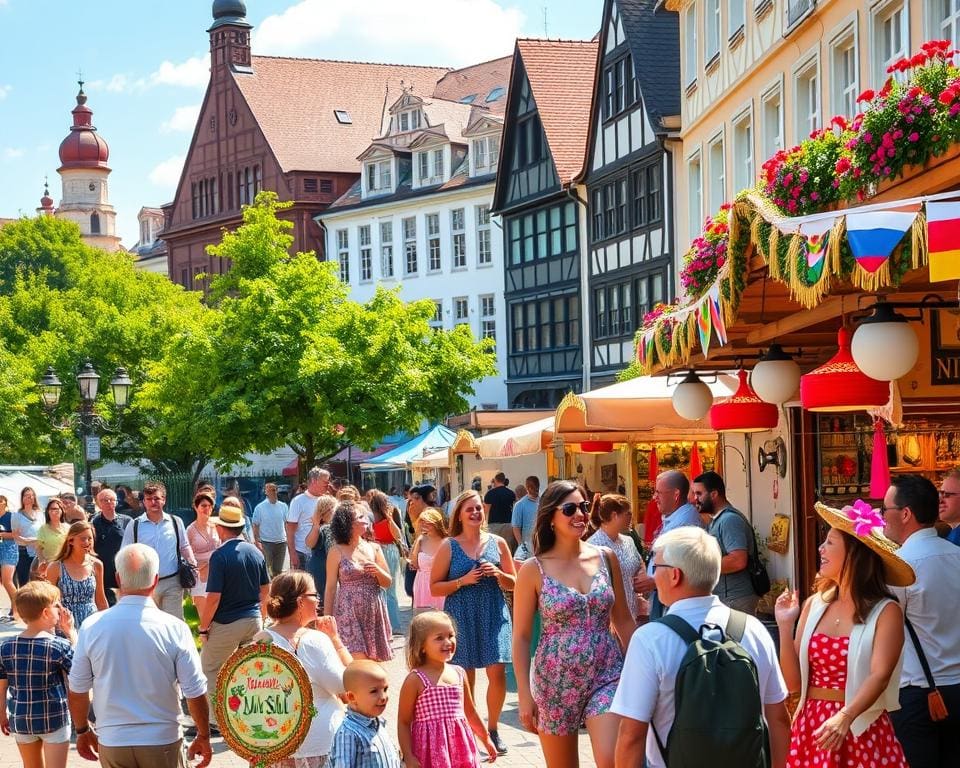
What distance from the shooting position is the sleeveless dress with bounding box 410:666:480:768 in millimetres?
7102

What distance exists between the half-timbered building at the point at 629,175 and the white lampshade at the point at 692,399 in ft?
76.1

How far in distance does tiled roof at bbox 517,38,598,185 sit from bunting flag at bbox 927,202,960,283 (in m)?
39.3

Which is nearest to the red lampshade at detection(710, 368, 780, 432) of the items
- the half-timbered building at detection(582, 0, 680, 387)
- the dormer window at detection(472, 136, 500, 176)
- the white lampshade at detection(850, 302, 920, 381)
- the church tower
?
the white lampshade at detection(850, 302, 920, 381)

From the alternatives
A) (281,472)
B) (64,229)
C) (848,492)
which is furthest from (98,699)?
(64,229)

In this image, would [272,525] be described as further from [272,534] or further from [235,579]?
[235,579]

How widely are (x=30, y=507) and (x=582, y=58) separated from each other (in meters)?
30.9

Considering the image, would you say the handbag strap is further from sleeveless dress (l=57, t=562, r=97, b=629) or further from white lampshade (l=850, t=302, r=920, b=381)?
sleeveless dress (l=57, t=562, r=97, b=629)

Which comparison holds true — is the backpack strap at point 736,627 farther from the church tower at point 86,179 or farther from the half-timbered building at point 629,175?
the church tower at point 86,179

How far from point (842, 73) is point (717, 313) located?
1068 cm

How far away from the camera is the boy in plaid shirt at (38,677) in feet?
27.2

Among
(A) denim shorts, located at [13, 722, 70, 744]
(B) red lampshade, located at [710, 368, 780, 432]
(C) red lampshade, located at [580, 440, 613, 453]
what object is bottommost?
(A) denim shorts, located at [13, 722, 70, 744]

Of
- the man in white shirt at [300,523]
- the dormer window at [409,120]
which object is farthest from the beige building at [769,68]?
the dormer window at [409,120]

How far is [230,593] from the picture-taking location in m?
11.2

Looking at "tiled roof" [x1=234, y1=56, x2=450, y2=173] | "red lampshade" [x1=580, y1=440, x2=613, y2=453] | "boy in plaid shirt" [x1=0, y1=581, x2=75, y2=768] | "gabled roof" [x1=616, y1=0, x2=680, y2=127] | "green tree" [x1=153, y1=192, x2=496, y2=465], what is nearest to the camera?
"boy in plaid shirt" [x1=0, y1=581, x2=75, y2=768]
